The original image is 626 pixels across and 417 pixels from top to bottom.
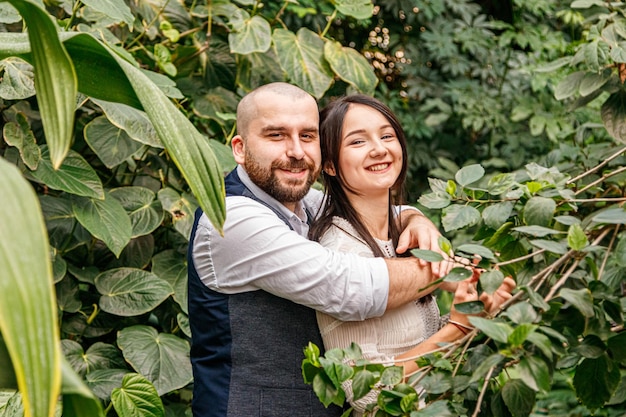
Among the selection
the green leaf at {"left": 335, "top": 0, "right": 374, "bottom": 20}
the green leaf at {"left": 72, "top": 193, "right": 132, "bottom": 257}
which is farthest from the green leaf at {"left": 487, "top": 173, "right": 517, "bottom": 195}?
the green leaf at {"left": 335, "top": 0, "right": 374, "bottom": 20}

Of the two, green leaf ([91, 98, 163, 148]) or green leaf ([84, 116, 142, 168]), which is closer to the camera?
green leaf ([91, 98, 163, 148])

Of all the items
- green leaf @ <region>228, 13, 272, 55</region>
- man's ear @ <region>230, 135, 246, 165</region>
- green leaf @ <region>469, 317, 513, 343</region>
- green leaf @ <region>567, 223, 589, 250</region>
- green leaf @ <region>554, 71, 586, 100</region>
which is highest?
green leaf @ <region>567, 223, 589, 250</region>

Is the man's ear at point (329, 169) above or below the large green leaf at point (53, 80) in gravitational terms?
below

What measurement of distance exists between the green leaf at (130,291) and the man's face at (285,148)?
803mm

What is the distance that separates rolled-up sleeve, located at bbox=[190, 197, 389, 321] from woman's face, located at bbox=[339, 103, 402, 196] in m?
0.22

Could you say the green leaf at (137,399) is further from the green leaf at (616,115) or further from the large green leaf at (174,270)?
the green leaf at (616,115)

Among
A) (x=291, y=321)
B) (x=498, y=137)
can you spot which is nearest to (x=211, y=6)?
(x=291, y=321)

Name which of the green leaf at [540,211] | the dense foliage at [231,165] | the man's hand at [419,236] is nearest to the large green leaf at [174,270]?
the dense foliage at [231,165]

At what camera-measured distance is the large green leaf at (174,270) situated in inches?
109

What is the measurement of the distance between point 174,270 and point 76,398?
6.67ft

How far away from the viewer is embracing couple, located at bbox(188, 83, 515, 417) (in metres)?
1.76

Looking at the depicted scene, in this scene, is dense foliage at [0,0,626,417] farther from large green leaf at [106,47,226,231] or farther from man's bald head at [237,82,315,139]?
man's bald head at [237,82,315,139]

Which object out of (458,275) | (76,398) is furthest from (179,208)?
(76,398)

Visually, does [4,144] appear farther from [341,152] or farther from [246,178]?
[341,152]
